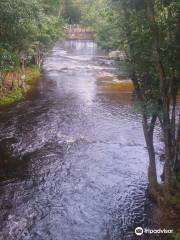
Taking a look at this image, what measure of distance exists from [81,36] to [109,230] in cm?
9104

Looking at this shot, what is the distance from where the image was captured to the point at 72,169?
20422 mm

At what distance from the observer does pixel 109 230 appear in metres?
14.8

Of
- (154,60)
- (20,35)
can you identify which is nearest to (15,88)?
(20,35)

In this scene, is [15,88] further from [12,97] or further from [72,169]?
[72,169]

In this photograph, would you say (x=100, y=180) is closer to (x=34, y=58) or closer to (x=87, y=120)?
(x=87, y=120)

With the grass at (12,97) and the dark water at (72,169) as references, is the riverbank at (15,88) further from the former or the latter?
the dark water at (72,169)

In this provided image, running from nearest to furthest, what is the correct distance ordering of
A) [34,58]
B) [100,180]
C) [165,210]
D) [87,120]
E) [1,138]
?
[165,210]
[100,180]
[1,138]
[87,120]
[34,58]

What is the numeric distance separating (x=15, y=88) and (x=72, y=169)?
18.3 meters

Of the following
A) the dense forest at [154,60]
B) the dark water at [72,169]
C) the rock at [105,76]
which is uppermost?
the dense forest at [154,60]

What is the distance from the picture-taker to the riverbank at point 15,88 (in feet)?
110

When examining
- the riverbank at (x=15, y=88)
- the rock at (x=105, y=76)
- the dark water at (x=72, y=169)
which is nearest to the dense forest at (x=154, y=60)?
the dark water at (x=72, y=169)

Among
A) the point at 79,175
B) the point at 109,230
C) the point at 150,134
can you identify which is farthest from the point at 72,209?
the point at 150,134

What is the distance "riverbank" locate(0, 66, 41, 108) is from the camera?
33.5 metres

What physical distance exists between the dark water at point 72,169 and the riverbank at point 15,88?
1.13m
